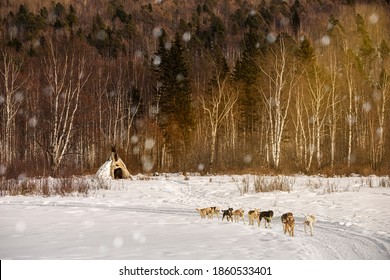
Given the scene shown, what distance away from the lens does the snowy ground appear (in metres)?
6.51

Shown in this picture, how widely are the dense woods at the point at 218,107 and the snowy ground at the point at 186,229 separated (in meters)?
11.8

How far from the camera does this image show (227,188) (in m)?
19.3

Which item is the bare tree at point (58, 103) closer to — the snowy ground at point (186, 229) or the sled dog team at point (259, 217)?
the snowy ground at point (186, 229)

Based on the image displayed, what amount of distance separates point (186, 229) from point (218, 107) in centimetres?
3343

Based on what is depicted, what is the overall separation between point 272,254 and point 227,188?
13026 millimetres

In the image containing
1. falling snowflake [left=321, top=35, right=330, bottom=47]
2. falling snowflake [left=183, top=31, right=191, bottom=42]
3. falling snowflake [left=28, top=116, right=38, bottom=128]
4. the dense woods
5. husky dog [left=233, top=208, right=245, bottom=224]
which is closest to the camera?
husky dog [left=233, top=208, right=245, bottom=224]

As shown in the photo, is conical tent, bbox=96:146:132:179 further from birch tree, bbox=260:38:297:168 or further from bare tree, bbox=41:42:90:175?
birch tree, bbox=260:38:297:168

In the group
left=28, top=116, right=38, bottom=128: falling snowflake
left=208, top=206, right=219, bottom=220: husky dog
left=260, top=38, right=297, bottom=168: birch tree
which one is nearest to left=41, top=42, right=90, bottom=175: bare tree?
left=28, top=116, right=38, bottom=128: falling snowflake

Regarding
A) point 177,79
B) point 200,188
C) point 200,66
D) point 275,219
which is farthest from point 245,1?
point 275,219

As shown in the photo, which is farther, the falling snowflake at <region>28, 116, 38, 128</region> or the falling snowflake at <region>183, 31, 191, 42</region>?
the falling snowflake at <region>183, 31, 191, 42</region>

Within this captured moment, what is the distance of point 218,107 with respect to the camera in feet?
138

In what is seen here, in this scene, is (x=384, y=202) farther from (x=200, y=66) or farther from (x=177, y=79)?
(x=200, y=66)

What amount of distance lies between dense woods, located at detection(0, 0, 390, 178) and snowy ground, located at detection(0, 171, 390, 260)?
1177 cm
